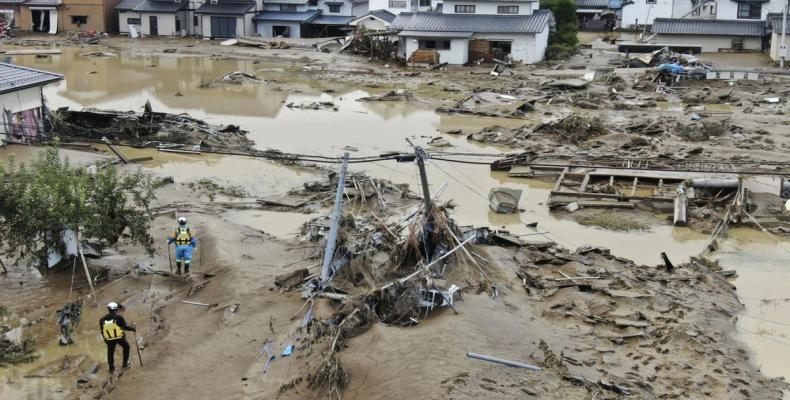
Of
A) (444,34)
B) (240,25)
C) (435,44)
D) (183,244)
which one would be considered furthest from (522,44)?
(183,244)

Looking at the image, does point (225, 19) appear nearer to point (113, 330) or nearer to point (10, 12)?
point (10, 12)

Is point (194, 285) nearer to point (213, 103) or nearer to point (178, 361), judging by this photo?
point (178, 361)

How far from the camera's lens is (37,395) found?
11.1m

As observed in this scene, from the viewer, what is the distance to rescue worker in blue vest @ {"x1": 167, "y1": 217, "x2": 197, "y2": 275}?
→ 14.4 meters

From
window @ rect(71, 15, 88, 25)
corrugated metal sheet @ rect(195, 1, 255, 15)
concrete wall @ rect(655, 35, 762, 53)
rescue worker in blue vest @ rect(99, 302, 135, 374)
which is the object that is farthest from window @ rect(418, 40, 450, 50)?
rescue worker in blue vest @ rect(99, 302, 135, 374)

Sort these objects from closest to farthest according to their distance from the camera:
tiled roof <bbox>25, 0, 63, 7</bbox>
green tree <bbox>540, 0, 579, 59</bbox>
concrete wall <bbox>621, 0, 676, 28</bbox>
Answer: green tree <bbox>540, 0, 579, 59</bbox> < tiled roof <bbox>25, 0, 63, 7</bbox> < concrete wall <bbox>621, 0, 676, 28</bbox>

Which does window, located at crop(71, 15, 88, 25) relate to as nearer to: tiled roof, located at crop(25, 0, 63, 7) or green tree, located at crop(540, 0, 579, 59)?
tiled roof, located at crop(25, 0, 63, 7)

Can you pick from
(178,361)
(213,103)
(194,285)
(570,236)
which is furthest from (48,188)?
(213,103)

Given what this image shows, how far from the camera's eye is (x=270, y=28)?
5641 centimetres

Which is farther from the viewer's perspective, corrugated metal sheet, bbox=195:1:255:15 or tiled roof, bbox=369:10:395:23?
corrugated metal sheet, bbox=195:1:255:15

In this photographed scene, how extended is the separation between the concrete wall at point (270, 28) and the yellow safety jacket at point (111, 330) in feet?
153

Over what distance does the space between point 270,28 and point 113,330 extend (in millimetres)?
47484

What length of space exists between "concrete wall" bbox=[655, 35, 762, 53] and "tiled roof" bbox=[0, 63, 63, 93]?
37.1 meters

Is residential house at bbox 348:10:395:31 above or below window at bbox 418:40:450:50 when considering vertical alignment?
above
